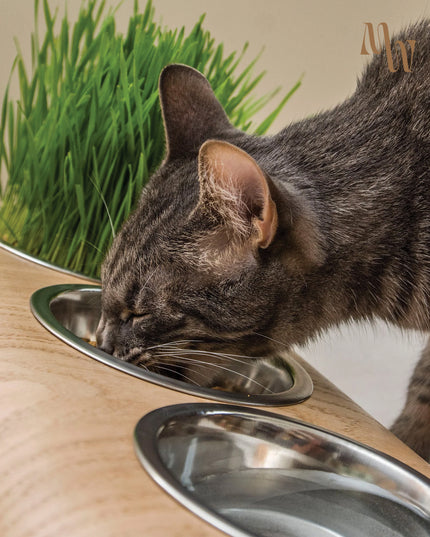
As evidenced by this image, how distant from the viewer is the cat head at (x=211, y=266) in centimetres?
59

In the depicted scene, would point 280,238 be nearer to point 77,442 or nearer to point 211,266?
point 211,266

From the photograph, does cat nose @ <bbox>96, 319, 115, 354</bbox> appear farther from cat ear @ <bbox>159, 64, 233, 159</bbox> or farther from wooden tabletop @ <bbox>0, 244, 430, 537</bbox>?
cat ear @ <bbox>159, 64, 233, 159</bbox>

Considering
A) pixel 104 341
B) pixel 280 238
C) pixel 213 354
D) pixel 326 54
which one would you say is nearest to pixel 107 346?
pixel 104 341

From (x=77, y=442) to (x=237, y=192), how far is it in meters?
0.30

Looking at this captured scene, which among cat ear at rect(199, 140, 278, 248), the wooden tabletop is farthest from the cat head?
the wooden tabletop

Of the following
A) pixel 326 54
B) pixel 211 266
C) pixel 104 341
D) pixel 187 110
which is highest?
pixel 326 54

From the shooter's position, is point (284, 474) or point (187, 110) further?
point (187, 110)

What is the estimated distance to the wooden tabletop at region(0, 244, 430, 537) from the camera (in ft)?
1.03

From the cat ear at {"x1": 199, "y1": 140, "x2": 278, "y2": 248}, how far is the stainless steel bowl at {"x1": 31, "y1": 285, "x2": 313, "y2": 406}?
0.17 meters

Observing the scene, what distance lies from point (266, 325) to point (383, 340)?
82 cm

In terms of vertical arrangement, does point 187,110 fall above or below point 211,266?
above

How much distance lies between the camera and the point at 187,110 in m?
0.81

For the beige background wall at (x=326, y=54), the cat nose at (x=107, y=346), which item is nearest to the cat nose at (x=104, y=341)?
the cat nose at (x=107, y=346)

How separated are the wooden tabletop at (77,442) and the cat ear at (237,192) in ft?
0.61
